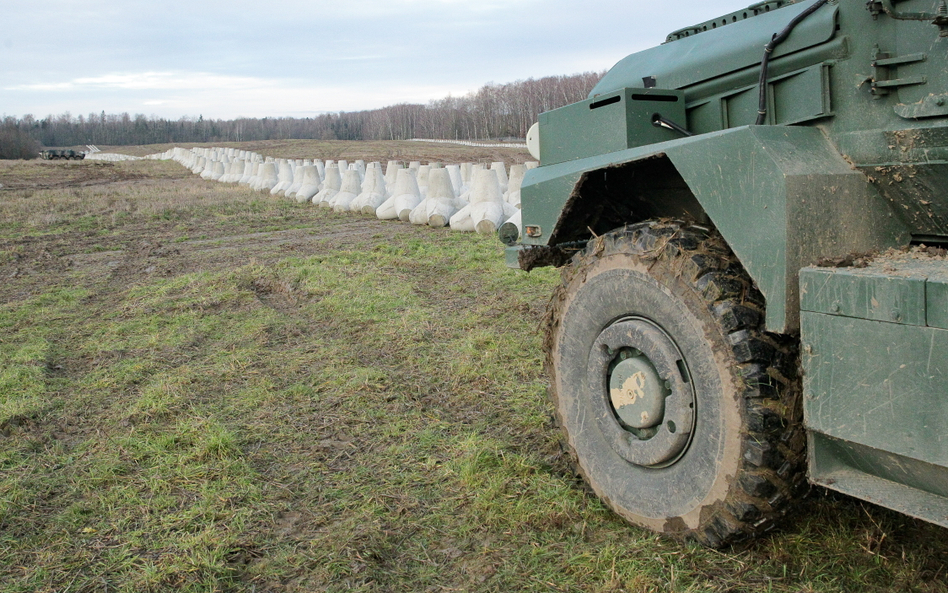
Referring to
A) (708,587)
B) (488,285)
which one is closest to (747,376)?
(708,587)

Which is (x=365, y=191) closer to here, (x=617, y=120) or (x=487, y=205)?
(x=487, y=205)

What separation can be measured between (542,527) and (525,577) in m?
0.35

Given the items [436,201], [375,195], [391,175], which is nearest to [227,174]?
[391,175]

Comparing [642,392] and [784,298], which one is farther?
[642,392]

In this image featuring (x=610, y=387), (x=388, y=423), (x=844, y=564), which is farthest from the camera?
(x=388, y=423)

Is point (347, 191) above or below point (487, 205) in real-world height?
above

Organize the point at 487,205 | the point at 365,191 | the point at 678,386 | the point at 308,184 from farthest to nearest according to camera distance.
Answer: the point at 308,184
the point at 365,191
the point at 487,205
the point at 678,386

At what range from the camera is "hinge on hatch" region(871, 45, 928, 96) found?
7.36 ft

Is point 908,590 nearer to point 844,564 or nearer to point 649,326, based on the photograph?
point 844,564

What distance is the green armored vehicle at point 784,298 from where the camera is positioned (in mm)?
2088

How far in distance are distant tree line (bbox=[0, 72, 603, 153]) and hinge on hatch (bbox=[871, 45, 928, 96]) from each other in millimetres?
58232

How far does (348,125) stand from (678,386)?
107 metres

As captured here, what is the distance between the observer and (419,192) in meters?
14.4

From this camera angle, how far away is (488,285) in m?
8.01
